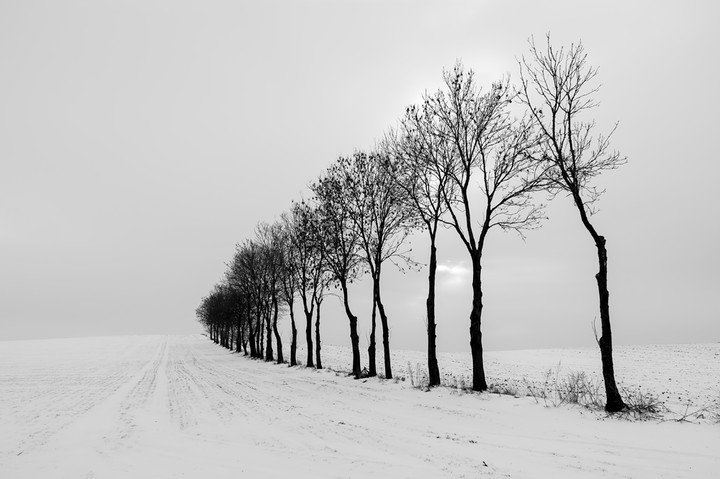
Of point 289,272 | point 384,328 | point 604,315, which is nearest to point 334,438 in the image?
point 604,315

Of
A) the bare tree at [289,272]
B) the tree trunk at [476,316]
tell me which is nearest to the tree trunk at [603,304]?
the tree trunk at [476,316]

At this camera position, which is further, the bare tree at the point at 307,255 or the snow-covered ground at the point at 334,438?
the bare tree at the point at 307,255

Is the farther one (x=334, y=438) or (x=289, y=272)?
(x=289, y=272)

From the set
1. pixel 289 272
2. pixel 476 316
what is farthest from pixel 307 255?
pixel 476 316

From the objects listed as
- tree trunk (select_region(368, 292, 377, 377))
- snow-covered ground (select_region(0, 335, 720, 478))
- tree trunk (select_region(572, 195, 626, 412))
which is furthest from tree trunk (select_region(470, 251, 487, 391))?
tree trunk (select_region(368, 292, 377, 377))

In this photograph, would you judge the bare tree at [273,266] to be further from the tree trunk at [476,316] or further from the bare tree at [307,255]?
the tree trunk at [476,316]

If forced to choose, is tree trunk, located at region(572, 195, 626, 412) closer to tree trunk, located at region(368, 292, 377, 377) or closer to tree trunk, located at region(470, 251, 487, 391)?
tree trunk, located at region(470, 251, 487, 391)

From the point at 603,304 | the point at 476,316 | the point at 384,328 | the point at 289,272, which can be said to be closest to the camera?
the point at 603,304

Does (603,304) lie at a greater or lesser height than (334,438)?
greater

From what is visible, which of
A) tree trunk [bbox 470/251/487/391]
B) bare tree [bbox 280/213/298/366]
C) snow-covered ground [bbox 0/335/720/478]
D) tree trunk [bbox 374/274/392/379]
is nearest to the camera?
snow-covered ground [bbox 0/335/720/478]

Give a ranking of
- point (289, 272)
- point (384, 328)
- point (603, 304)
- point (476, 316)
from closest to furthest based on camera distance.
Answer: point (603, 304)
point (476, 316)
point (384, 328)
point (289, 272)

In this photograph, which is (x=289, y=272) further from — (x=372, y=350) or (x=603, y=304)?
(x=603, y=304)

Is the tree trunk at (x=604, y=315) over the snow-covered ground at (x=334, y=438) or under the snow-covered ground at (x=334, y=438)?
over

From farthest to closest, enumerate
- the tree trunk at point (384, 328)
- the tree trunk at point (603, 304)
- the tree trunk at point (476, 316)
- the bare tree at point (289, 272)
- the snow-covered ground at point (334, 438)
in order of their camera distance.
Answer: the bare tree at point (289, 272), the tree trunk at point (384, 328), the tree trunk at point (476, 316), the tree trunk at point (603, 304), the snow-covered ground at point (334, 438)
